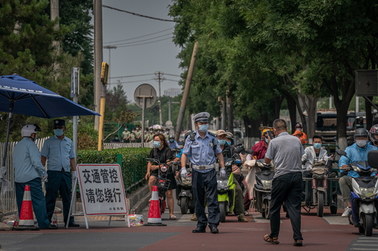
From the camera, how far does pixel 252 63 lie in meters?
41.1

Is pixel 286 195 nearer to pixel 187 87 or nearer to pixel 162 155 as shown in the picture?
pixel 162 155

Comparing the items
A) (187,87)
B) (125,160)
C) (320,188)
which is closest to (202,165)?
(320,188)

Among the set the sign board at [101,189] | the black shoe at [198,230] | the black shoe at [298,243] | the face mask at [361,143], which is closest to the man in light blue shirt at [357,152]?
the face mask at [361,143]

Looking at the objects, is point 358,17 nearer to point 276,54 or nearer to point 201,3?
point 276,54

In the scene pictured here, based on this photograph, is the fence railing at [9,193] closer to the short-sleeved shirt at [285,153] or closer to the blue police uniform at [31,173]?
the blue police uniform at [31,173]

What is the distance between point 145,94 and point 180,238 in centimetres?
1626

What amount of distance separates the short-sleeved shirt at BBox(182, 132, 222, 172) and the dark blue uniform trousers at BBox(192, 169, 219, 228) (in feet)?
0.51

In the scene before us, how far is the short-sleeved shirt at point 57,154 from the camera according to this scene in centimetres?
1827

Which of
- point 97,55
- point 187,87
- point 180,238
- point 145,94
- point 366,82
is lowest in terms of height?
point 180,238

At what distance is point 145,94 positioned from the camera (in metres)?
31.9

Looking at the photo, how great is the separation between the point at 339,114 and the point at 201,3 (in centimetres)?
1495

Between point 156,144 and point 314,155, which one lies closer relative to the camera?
point 156,144

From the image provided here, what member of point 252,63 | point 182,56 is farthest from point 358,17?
point 182,56

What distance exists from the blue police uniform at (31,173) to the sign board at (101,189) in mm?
796
